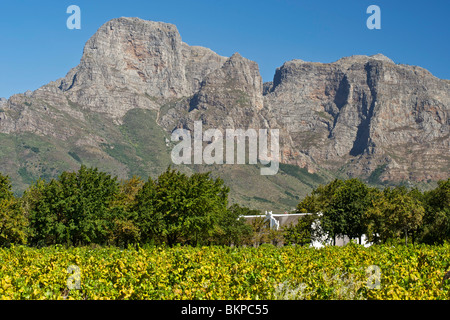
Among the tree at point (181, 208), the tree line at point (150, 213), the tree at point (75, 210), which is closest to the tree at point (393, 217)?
the tree line at point (150, 213)

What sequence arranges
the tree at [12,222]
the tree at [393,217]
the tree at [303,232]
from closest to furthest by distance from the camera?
1. the tree at [12,222]
2. the tree at [393,217]
3. the tree at [303,232]

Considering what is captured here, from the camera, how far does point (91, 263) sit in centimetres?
2017

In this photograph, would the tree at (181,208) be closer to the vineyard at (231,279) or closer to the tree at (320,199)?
the tree at (320,199)

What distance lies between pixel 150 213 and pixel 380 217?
30705 mm

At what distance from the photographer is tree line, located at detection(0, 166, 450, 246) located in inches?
2143

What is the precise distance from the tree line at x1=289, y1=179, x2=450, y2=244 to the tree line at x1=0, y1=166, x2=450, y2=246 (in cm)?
13

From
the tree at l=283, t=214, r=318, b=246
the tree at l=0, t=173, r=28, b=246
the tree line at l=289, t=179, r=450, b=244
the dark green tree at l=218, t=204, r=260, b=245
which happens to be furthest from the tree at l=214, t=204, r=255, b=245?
the tree at l=0, t=173, r=28, b=246

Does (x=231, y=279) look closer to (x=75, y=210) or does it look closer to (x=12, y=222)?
(x=12, y=222)

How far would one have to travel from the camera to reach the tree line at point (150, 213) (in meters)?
54.4

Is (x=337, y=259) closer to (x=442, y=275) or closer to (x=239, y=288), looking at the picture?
(x=442, y=275)

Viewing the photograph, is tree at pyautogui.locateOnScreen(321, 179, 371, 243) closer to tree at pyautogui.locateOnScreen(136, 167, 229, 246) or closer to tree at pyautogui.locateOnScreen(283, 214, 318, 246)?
tree at pyautogui.locateOnScreen(283, 214, 318, 246)

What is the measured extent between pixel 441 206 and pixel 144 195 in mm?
41605

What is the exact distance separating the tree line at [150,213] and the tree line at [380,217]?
13cm
